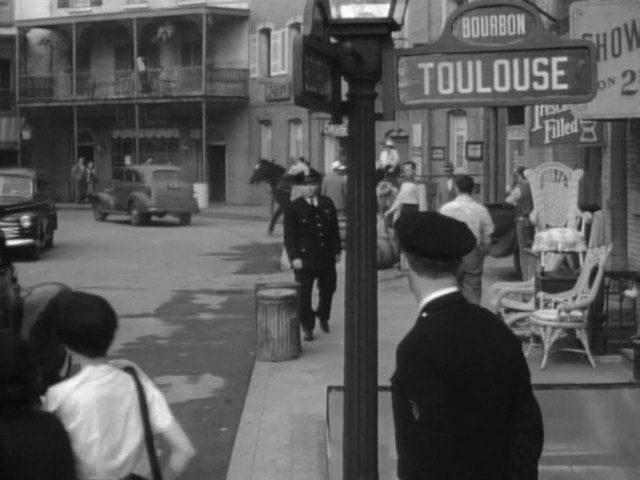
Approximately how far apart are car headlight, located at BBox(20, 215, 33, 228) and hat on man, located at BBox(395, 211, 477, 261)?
794 inches

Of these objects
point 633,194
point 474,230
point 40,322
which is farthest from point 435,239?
point 633,194

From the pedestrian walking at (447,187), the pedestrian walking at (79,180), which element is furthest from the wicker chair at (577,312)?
the pedestrian walking at (79,180)

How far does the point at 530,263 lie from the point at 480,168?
17.5m

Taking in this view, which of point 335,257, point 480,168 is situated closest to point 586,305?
point 335,257

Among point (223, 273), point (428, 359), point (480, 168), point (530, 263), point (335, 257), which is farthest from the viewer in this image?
point (480, 168)

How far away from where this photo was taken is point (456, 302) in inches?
152

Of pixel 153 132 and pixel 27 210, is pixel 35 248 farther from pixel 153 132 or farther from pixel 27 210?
pixel 153 132

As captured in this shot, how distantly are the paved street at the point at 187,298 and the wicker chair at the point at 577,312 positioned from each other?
2.68 metres

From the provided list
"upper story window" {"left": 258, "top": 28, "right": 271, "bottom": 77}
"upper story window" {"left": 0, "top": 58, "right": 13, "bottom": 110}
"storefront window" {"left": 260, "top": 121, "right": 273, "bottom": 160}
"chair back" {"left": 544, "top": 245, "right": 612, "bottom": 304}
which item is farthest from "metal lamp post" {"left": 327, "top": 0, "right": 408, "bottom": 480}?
"upper story window" {"left": 0, "top": 58, "right": 13, "bottom": 110}

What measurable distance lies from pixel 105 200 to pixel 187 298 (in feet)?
63.2

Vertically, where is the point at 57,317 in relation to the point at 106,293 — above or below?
above

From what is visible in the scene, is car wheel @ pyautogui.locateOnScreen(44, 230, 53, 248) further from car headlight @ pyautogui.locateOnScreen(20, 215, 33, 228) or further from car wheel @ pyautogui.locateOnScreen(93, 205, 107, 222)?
car wheel @ pyautogui.locateOnScreen(93, 205, 107, 222)

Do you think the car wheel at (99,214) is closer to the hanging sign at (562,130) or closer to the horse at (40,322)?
the hanging sign at (562,130)

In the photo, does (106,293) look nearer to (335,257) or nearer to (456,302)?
(335,257)
